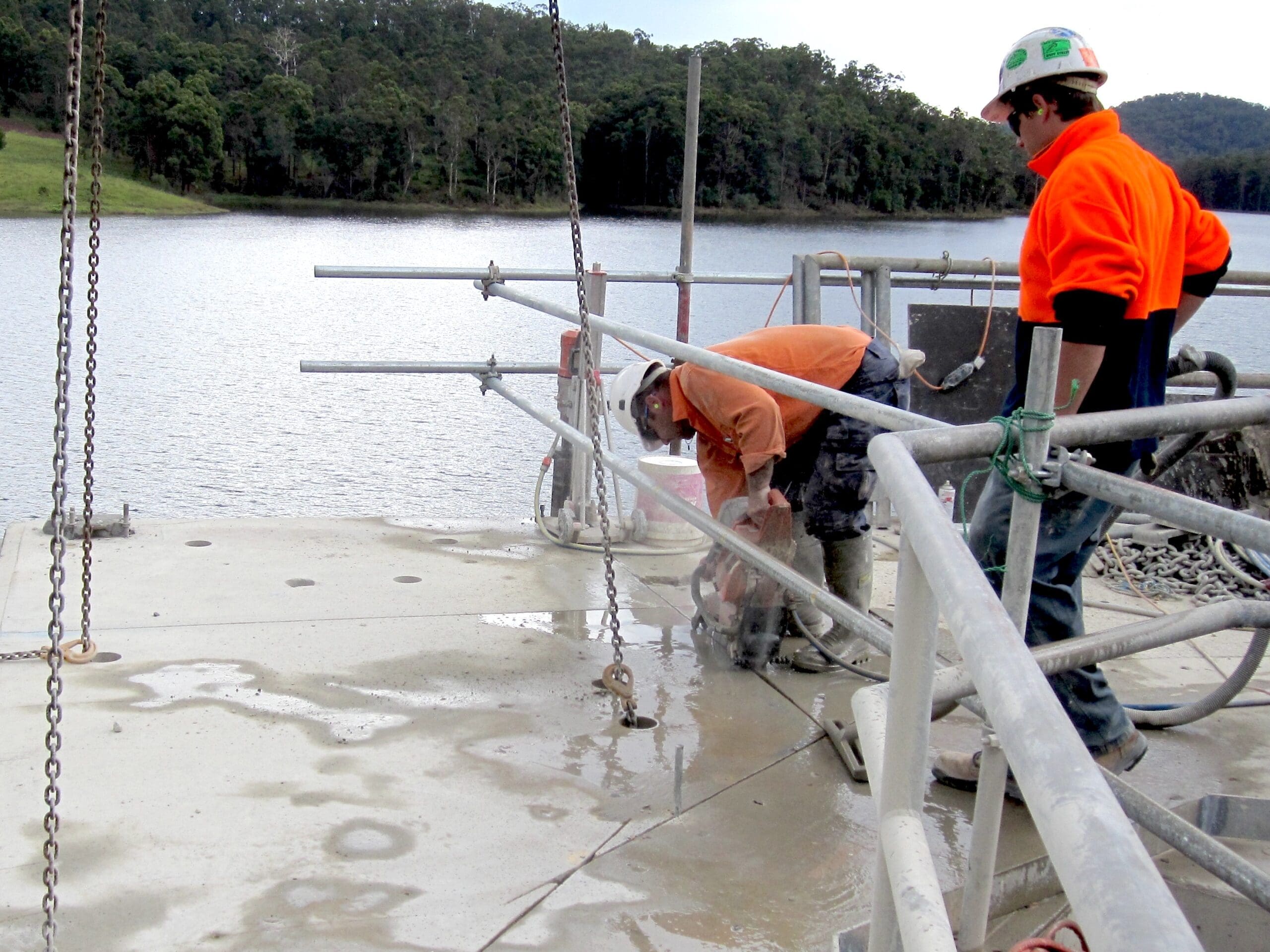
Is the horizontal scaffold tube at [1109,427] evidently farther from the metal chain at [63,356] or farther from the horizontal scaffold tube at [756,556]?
the metal chain at [63,356]

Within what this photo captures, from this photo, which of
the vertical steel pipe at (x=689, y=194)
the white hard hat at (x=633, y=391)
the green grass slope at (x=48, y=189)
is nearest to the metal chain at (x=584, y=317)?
the white hard hat at (x=633, y=391)

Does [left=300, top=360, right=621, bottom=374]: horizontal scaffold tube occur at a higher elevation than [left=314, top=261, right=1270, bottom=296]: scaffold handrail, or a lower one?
lower

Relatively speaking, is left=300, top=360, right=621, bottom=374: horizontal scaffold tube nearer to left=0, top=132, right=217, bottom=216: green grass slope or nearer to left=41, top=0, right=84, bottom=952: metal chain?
left=41, top=0, right=84, bottom=952: metal chain

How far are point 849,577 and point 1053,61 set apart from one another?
1.93 metres

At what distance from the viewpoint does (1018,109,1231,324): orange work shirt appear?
2.46 meters

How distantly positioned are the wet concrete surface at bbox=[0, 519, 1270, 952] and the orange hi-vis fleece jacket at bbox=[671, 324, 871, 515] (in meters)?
0.62

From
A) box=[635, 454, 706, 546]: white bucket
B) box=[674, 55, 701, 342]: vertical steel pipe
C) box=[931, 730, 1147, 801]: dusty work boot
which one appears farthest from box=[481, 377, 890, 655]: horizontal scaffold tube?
box=[674, 55, 701, 342]: vertical steel pipe

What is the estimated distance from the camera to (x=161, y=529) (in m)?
5.25

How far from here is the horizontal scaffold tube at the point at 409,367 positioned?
5.45 m

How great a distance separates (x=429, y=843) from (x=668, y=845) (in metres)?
0.53

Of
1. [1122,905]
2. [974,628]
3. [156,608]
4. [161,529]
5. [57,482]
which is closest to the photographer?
[1122,905]

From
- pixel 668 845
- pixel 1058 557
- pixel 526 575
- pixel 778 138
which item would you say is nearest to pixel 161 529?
pixel 526 575

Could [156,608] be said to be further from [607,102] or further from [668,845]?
[607,102]

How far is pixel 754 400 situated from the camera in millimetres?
3781
